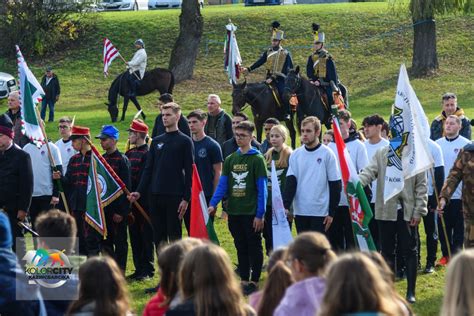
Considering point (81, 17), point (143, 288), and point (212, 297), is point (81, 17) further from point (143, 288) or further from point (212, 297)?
point (212, 297)

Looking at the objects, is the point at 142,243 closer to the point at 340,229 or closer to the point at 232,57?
the point at 340,229

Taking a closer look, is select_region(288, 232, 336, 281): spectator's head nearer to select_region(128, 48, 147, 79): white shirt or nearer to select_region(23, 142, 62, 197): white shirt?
select_region(23, 142, 62, 197): white shirt

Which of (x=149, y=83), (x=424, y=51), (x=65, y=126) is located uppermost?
(x=65, y=126)

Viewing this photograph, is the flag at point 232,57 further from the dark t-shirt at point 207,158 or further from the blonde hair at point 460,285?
the blonde hair at point 460,285

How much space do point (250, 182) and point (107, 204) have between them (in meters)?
1.89

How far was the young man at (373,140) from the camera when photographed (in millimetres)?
11820

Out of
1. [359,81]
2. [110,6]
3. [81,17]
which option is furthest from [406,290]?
[110,6]

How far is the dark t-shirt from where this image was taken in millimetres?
12906

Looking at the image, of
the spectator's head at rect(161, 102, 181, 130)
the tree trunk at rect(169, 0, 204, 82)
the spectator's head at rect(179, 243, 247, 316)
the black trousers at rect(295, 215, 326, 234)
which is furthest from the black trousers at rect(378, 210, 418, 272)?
the tree trunk at rect(169, 0, 204, 82)

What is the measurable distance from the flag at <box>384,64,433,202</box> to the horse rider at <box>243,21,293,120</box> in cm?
1287

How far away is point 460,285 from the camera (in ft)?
18.7

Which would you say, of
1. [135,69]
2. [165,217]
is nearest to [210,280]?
[165,217]

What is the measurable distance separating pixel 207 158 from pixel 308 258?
22.1ft

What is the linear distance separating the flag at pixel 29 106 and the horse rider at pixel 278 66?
1088cm
